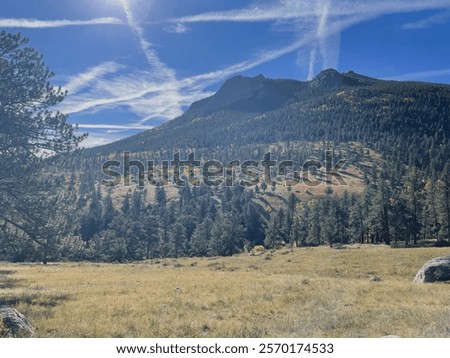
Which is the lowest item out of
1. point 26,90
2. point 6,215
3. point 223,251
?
point 223,251

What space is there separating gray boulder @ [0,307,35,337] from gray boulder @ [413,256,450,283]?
24.8 meters

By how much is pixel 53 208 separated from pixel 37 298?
7.18 m

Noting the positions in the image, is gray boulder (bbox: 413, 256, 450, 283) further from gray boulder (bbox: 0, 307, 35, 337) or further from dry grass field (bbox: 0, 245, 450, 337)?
A: gray boulder (bbox: 0, 307, 35, 337)

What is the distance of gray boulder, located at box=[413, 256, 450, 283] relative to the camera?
25589 mm

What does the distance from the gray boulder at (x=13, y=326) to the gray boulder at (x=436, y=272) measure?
977 inches

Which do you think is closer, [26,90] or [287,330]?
[287,330]

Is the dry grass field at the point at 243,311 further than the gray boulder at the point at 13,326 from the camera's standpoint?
Yes

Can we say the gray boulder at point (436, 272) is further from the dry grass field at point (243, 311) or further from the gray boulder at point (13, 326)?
the gray boulder at point (13, 326)

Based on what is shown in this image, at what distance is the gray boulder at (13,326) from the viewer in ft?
32.8

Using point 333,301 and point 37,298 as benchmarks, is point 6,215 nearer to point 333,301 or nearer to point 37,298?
point 37,298

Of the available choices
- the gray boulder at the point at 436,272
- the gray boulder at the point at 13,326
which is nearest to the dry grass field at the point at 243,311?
the gray boulder at the point at 13,326

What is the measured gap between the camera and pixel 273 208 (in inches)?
7037

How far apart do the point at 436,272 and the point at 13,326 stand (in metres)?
25.6


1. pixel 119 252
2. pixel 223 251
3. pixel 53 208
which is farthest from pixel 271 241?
pixel 53 208
